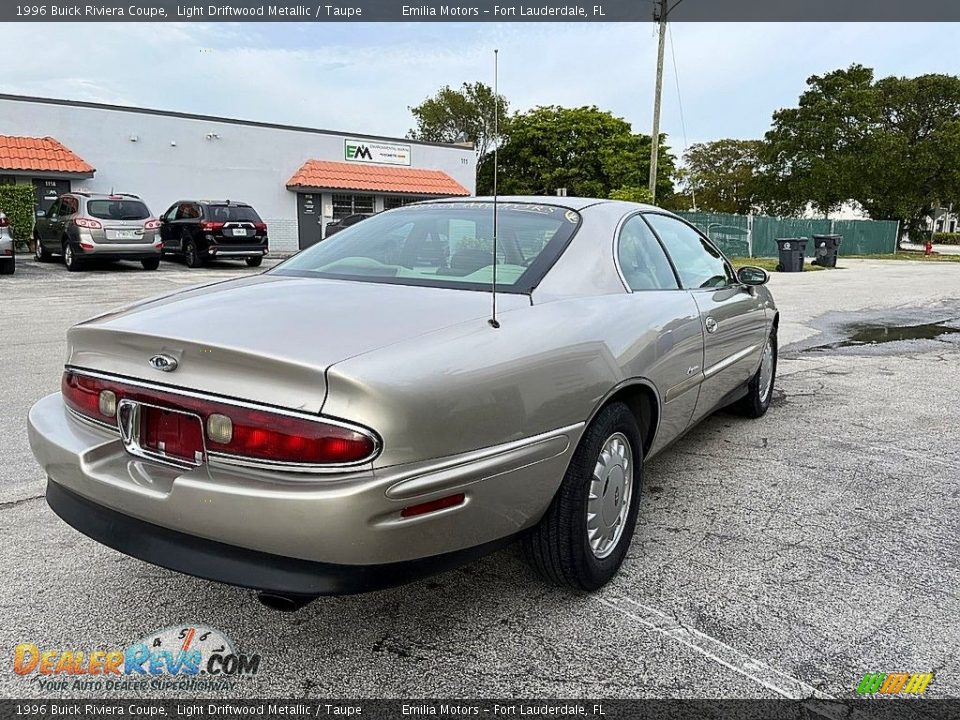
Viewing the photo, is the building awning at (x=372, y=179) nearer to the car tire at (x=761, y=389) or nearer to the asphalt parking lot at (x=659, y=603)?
the car tire at (x=761, y=389)

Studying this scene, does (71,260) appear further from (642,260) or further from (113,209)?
(642,260)

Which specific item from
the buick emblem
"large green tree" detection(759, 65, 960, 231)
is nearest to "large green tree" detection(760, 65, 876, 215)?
"large green tree" detection(759, 65, 960, 231)

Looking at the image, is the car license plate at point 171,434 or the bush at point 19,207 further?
the bush at point 19,207

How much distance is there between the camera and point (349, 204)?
28078 millimetres

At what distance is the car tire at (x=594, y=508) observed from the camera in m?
2.51

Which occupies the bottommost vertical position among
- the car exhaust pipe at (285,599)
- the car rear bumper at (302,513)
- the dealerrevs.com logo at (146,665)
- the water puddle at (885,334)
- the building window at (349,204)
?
the dealerrevs.com logo at (146,665)

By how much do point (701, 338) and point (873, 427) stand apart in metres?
2.18

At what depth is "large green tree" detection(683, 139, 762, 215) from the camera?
6481cm

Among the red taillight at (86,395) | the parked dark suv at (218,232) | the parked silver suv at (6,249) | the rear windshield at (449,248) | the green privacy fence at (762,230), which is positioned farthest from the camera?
the green privacy fence at (762,230)

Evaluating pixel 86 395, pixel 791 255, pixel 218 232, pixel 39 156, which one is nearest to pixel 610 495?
pixel 86 395

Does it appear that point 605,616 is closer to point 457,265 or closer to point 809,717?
point 809,717

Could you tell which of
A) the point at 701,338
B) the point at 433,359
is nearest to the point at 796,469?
the point at 701,338

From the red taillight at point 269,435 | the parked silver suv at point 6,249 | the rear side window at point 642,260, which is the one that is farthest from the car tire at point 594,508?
the parked silver suv at point 6,249

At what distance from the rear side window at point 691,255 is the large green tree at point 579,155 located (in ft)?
147
